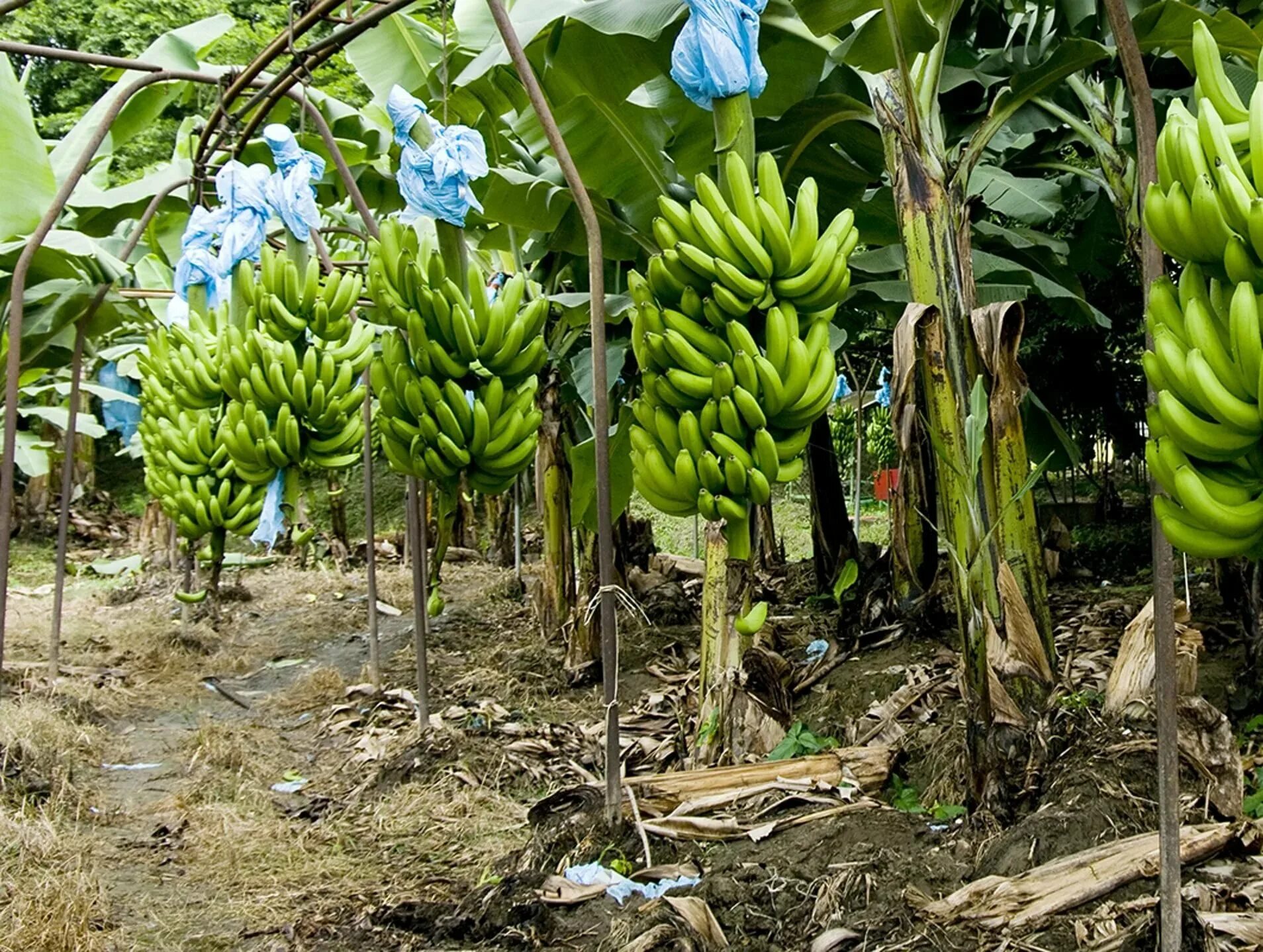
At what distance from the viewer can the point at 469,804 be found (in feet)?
12.2

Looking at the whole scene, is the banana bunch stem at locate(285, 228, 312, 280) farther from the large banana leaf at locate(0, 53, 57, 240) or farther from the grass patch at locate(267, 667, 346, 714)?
the grass patch at locate(267, 667, 346, 714)

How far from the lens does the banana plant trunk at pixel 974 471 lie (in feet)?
9.00

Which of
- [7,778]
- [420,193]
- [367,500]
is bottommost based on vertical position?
[7,778]

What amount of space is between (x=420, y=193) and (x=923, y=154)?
1463mm

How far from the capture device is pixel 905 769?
3.24 meters

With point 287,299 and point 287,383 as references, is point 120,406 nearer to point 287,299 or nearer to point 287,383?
point 287,299

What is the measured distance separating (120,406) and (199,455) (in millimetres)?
6826

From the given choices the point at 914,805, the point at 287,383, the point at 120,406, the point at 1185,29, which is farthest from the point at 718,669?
the point at 120,406

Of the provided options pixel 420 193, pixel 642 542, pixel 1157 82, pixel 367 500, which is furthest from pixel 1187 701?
pixel 642 542

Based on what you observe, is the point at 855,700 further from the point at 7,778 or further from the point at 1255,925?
the point at 7,778

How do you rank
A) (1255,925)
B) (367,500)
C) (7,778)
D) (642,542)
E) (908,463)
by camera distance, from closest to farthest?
(1255,925) < (7,778) < (908,463) < (367,500) < (642,542)

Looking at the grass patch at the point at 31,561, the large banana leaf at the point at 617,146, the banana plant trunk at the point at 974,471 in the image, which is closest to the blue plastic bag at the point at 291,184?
the large banana leaf at the point at 617,146

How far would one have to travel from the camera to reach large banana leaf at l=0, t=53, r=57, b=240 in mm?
4285

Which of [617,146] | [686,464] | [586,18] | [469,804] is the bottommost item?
[469,804]
